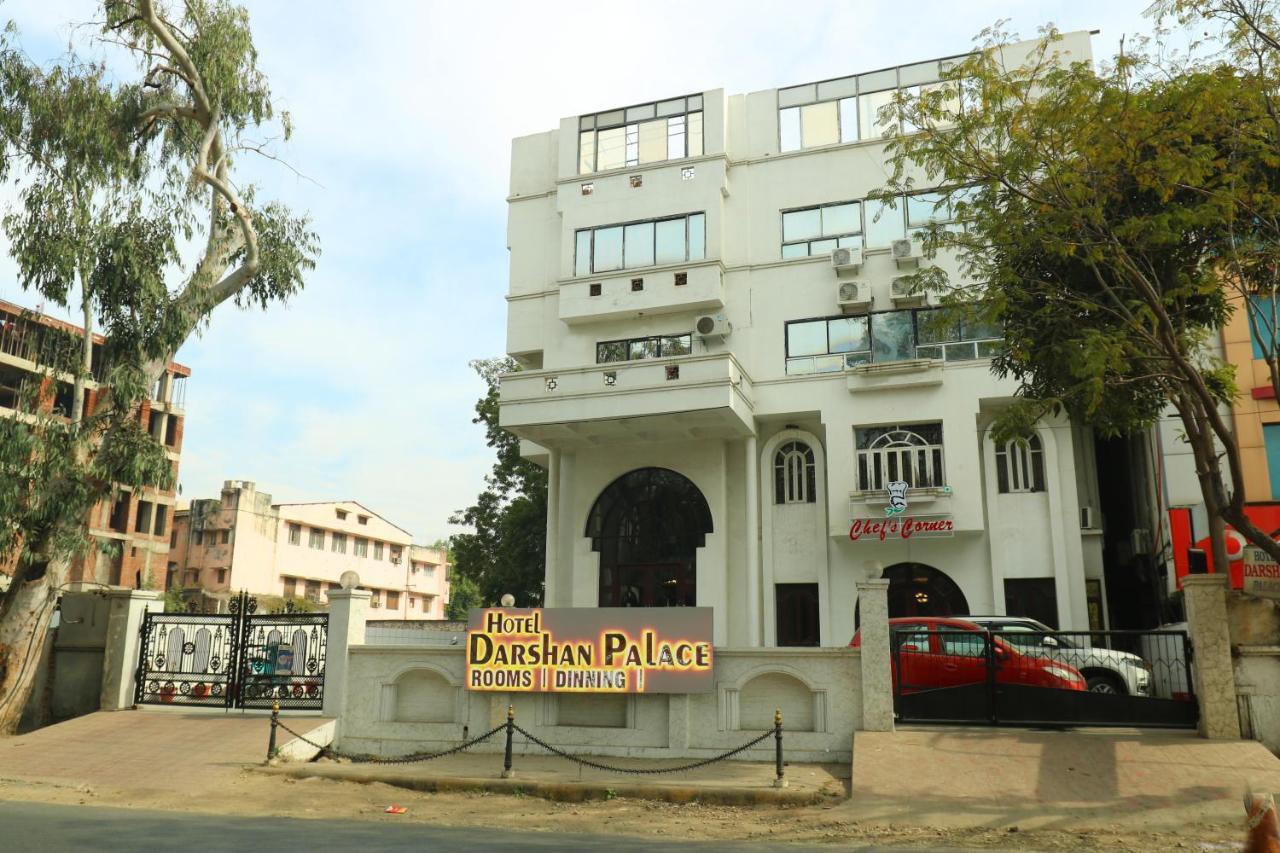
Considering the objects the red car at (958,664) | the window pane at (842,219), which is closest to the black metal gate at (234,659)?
the red car at (958,664)

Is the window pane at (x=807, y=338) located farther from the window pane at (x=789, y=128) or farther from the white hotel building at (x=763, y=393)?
the window pane at (x=789, y=128)

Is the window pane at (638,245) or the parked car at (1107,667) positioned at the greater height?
the window pane at (638,245)

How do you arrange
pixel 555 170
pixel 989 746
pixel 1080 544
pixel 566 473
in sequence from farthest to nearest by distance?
pixel 555 170 → pixel 566 473 → pixel 1080 544 → pixel 989 746

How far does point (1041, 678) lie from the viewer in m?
14.6

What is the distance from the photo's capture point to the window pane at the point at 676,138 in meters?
27.7

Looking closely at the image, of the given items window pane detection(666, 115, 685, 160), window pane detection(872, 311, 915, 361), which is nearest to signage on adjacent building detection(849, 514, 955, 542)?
window pane detection(872, 311, 915, 361)

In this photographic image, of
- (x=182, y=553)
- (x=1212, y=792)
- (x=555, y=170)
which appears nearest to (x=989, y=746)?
(x=1212, y=792)

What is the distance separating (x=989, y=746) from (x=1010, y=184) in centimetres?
762

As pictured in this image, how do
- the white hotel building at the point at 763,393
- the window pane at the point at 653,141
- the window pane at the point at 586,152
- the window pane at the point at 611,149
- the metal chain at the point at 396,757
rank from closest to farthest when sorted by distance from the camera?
the metal chain at the point at 396,757 → the white hotel building at the point at 763,393 → the window pane at the point at 653,141 → the window pane at the point at 611,149 → the window pane at the point at 586,152

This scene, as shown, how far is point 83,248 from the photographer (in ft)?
58.6

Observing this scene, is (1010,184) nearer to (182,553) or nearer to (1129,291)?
(1129,291)

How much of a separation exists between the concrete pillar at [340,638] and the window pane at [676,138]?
1668cm

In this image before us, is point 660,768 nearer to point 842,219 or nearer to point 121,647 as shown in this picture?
point 121,647

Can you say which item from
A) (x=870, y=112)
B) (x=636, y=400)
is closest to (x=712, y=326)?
(x=636, y=400)
